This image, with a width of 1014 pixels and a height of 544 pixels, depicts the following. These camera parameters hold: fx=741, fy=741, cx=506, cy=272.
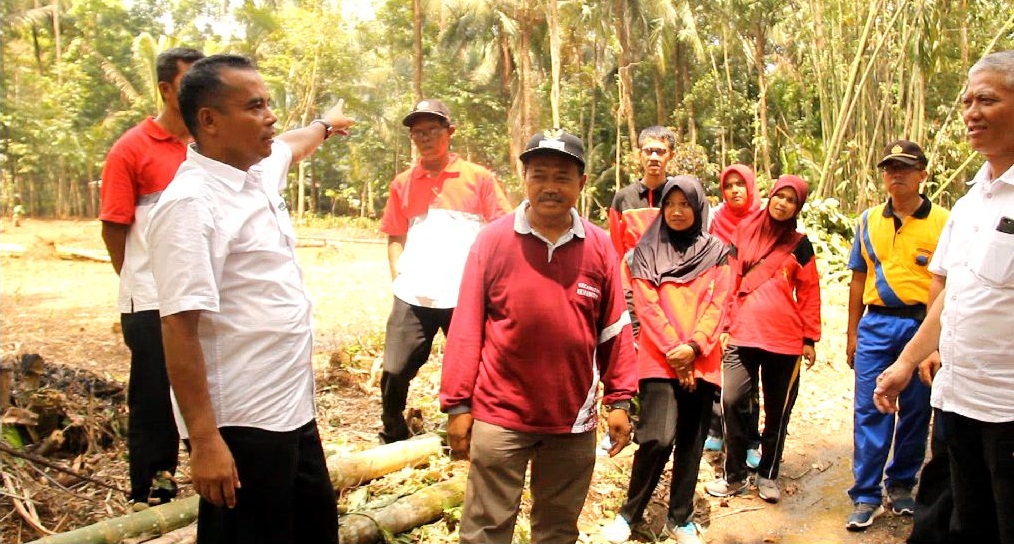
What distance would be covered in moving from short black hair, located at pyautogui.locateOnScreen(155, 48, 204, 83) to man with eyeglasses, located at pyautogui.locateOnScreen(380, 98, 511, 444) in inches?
49.7

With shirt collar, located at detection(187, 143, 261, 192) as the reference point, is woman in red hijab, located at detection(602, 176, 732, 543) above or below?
below

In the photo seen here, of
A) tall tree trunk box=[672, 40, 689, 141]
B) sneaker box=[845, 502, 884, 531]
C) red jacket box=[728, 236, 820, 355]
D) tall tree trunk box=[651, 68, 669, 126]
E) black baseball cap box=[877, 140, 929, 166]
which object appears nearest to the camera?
black baseball cap box=[877, 140, 929, 166]

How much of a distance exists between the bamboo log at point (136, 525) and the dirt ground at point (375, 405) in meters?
0.46

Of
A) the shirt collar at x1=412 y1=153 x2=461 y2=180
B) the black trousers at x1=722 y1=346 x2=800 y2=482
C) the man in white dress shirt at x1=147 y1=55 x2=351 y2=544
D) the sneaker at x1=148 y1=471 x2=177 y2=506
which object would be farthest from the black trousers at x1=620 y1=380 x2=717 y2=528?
the sneaker at x1=148 y1=471 x2=177 y2=506

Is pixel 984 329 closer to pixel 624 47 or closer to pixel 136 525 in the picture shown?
pixel 136 525

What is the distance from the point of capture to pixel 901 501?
163 inches

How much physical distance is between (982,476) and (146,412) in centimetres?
347

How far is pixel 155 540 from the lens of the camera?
2.88m

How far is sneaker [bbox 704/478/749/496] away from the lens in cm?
446

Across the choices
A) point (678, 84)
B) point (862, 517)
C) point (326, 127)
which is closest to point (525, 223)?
point (326, 127)

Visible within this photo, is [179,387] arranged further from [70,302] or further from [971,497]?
[70,302]

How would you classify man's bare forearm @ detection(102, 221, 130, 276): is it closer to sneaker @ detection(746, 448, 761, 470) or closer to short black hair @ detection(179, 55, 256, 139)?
short black hair @ detection(179, 55, 256, 139)

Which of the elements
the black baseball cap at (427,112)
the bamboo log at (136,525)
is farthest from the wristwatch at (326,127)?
the bamboo log at (136,525)

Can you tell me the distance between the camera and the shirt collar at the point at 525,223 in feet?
9.18
